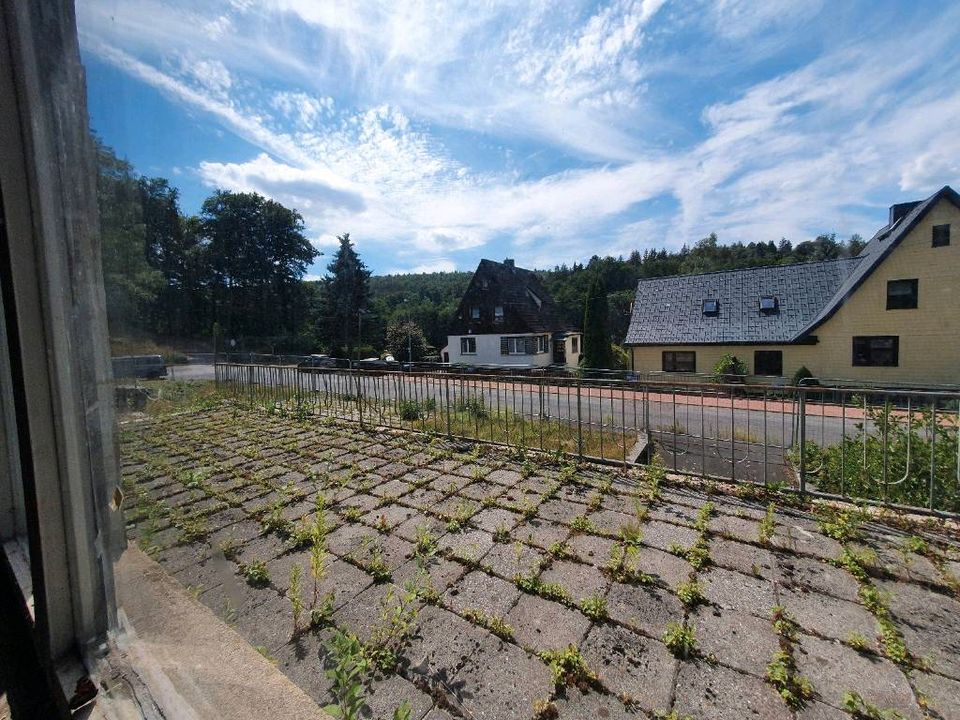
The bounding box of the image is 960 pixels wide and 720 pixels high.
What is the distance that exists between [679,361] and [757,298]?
3.78m

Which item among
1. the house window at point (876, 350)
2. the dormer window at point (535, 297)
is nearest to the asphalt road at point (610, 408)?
the house window at point (876, 350)

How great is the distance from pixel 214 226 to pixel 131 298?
1.74 feet

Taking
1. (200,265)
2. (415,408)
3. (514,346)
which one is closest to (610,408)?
(415,408)

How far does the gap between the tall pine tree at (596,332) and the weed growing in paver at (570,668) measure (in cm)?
1890

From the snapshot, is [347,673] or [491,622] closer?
[347,673]

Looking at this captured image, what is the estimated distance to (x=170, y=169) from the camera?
77cm

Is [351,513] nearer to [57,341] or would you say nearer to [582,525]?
[582,525]

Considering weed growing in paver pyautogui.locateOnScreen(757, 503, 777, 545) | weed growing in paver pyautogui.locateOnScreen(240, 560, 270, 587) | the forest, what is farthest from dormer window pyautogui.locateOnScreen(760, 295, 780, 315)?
weed growing in paver pyautogui.locateOnScreen(240, 560, 270, 587)

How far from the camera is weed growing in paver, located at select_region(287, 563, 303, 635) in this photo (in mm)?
1780

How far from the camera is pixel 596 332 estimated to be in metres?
20.2

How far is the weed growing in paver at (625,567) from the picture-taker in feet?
6.93

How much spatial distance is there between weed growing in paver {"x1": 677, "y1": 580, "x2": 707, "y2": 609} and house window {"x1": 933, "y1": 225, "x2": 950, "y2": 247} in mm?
16500

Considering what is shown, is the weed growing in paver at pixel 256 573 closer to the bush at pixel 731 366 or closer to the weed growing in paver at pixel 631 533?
the weed growing in paver at pixel 631 533

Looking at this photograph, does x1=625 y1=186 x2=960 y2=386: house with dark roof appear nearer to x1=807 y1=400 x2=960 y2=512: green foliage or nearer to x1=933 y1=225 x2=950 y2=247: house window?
x1=933 y1=225 x2=950 y2=247: house window
